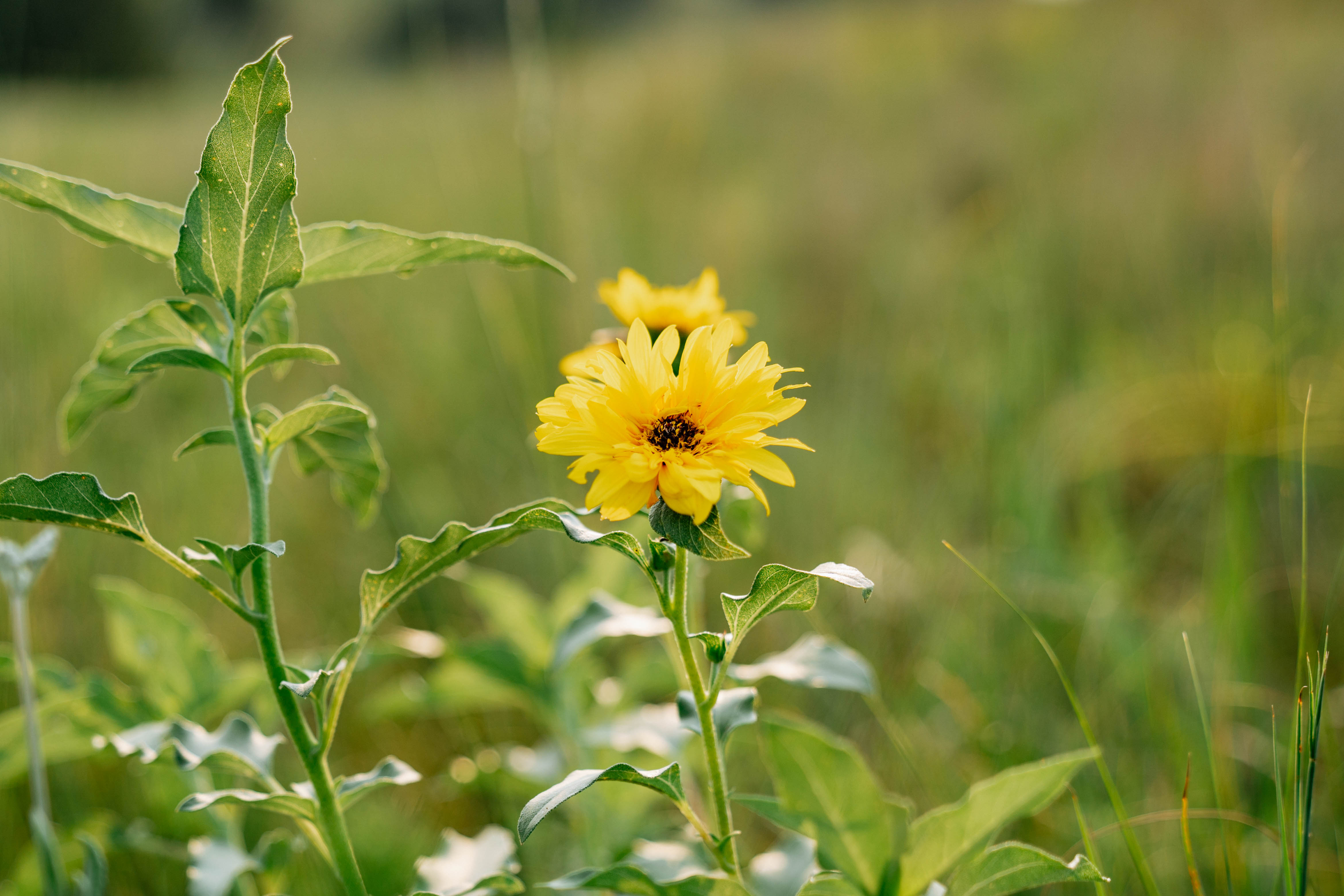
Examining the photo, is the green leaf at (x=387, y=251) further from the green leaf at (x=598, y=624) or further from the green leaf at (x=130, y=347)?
the green leaf at (x=598, y=624)

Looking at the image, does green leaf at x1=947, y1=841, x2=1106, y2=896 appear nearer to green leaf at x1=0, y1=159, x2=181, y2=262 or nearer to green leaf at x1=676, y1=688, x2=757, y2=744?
green leaf at x1=676, y1=688, x2=757, y2=744

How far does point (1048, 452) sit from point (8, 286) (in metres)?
1.90

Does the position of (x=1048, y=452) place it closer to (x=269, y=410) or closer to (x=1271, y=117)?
(x=269, y=410)

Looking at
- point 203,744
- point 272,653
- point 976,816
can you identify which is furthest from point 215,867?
point 976,816

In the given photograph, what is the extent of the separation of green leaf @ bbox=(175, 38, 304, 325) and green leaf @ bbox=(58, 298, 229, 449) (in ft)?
0.25

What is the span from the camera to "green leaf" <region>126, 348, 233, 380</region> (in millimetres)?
543

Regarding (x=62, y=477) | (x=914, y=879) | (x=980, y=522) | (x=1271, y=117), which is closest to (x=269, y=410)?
(x=62, y=477)

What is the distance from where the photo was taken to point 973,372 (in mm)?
2045

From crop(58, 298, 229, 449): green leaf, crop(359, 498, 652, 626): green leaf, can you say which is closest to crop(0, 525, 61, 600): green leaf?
crop(58, 298, 229, 449): green leaf

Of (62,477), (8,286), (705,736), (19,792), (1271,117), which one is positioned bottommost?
(19,792)

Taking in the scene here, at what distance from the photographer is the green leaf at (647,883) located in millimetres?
554

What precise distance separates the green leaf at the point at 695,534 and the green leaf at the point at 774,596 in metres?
0.03

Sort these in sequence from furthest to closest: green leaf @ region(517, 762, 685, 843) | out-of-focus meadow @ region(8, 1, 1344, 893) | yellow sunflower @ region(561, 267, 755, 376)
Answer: out-of-focus meadow @ region(8, 1, 1344, 893) < yellow sunflower @ region(561, 267, 755, 376) < green leaf @ region(517, 762, 685, 843)

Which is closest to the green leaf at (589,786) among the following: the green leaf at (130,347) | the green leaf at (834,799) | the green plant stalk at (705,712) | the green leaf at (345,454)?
the green plant stalk at (705,712)
